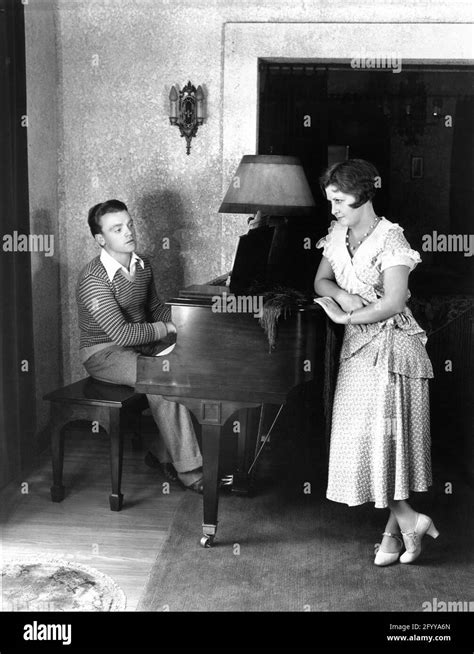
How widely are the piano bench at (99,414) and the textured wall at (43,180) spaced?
97 centimetres

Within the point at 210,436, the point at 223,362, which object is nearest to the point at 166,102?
the point at 223,362

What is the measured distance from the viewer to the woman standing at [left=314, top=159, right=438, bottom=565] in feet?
10.8

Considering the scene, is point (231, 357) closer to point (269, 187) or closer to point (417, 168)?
point (269, 187)

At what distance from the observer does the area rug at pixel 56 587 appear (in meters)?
3.08

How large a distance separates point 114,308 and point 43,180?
49.9 inches

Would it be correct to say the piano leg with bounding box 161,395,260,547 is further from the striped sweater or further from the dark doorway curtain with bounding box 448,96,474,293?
the dark doorway curtain with bounding box 448,96,474,293

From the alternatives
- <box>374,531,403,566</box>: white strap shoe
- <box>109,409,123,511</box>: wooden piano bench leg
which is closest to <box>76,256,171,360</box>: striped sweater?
<box>109,409,123,511</box>: wooden piano bench leg

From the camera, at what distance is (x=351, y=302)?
337 cm

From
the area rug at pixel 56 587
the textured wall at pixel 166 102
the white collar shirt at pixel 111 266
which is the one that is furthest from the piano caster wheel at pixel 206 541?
the textured wall at pixel 166 102

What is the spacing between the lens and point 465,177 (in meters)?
5.89

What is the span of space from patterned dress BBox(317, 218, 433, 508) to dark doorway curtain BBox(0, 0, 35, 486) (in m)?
1.82

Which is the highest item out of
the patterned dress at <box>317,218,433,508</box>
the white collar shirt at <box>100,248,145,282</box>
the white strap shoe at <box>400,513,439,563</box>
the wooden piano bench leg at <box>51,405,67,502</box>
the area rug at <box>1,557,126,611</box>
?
the white collar shirt at <box>100,248,145,282</box>

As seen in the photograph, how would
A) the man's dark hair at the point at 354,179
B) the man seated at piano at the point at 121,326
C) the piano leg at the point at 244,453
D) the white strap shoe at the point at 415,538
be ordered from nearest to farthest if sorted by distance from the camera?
the man's dark hair at the point at 354,179
the white strap shoe at the point at 415,538
the man seated at piano at the point at 121,326
the piano leg at the point at 244,453

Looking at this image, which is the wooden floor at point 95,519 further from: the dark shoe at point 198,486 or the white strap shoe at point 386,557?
the white strap shoe at point 386,557
